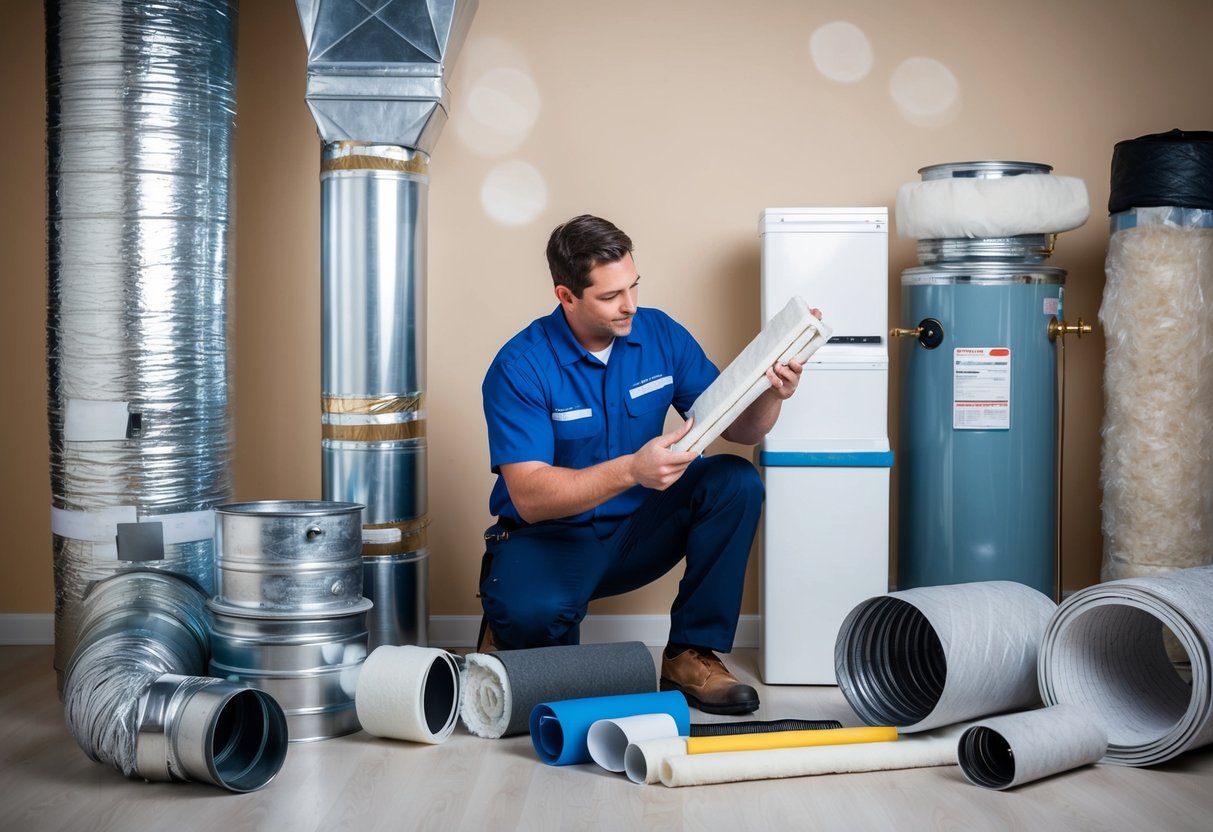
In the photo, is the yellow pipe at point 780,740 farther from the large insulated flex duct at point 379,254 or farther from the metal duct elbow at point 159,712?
the large insulated flex duct at point 379,254

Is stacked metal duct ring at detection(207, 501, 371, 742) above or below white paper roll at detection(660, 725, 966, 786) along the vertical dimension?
above

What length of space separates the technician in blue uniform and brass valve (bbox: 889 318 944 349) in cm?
56

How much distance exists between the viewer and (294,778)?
7.55 ft

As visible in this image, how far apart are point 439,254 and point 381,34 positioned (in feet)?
2.40

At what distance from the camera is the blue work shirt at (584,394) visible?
278 cm

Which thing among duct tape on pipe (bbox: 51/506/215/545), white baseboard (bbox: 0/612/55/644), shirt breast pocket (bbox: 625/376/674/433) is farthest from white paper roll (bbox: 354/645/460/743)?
white baseboard (bbox: 0/612/55/644)

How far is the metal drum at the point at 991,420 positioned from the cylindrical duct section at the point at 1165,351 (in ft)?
0.67

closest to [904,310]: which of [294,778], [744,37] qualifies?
[744,37]

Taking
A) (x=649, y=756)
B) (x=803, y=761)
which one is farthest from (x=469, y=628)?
(x=803, y=761)

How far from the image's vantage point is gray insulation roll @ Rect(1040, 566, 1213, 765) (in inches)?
89.8

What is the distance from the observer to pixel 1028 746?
7.20 feet

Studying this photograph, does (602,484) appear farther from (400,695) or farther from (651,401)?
(400,695)

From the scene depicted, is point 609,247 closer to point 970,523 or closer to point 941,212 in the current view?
point 941,212

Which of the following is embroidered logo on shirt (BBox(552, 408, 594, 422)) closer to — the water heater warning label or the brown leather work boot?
the brown leather work boot
